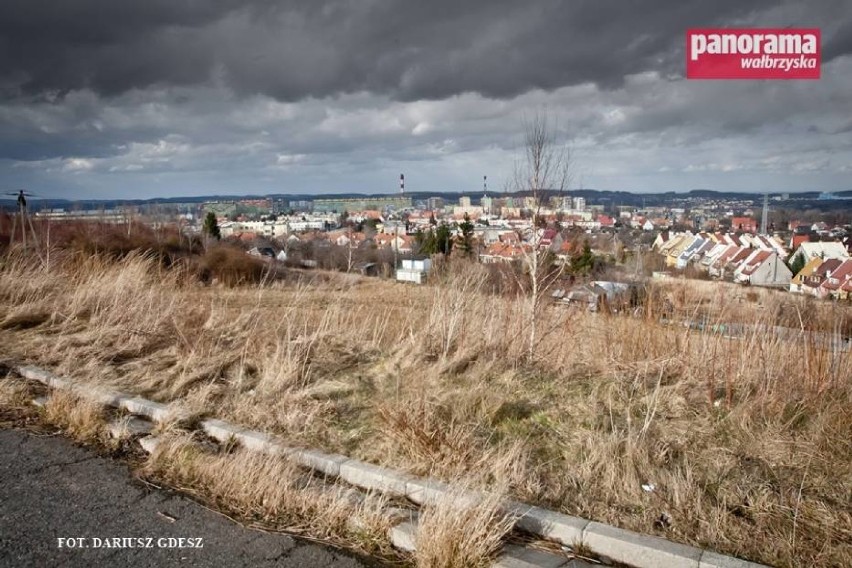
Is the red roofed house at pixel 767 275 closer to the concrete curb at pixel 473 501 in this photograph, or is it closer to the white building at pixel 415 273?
the white building at pixel 415 273

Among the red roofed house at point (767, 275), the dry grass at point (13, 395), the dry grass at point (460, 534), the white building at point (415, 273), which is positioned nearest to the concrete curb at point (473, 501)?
the dry grass at point (460, 534)

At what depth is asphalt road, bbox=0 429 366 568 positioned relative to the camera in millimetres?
2492

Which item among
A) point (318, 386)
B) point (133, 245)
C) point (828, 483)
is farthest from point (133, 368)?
point (133, 245)

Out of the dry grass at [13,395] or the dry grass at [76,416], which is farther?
the dry grass at [13,395]

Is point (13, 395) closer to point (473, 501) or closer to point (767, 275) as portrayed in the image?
point (473, 501)

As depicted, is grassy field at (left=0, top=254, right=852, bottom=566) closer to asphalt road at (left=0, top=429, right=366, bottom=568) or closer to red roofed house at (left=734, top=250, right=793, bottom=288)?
asphalt road at (left=0, top=429, right=366, bottom=568)

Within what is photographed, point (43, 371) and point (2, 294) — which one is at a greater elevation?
point (2, 294)

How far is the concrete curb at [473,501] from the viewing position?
2400 mm

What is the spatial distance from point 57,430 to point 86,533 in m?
1.67

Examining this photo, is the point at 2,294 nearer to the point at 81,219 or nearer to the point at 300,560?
the point at 300,560

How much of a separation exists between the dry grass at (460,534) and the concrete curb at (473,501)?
→ 105 mm

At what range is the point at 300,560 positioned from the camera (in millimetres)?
2490

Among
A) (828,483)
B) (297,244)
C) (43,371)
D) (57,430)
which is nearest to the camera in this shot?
(828,483)

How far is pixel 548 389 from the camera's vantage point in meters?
4.66
